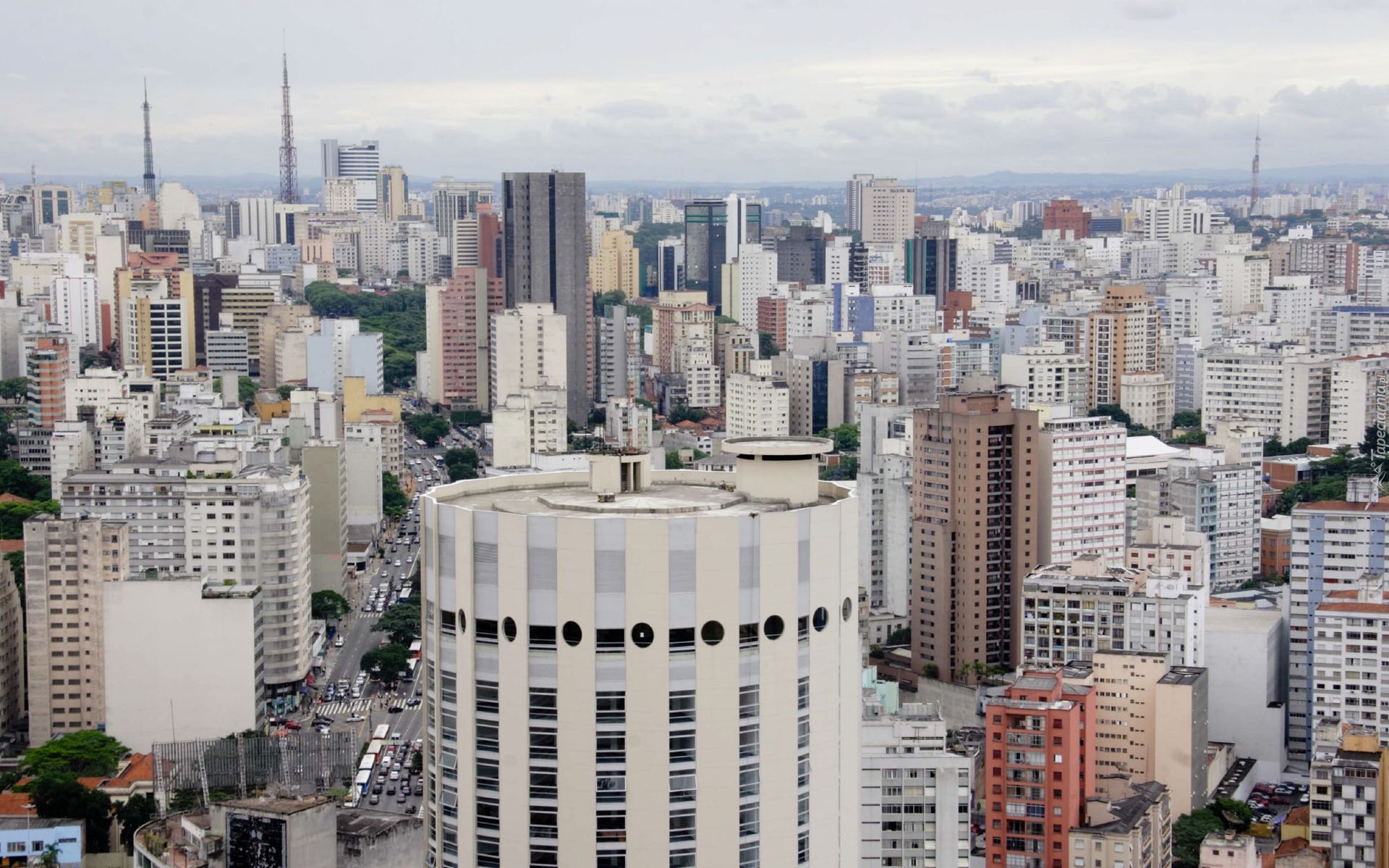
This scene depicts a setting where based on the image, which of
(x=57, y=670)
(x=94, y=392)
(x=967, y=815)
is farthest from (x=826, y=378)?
(x=967, y=815)

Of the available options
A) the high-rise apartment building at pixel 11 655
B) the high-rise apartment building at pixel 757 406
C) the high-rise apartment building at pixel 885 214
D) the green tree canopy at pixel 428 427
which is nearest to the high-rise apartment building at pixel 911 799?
the high-rise apartment building at pixel 11 655

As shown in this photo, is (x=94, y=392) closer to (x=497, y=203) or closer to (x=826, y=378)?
(x=826, y=378)

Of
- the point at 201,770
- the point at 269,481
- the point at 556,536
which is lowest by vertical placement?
the point at 201,770

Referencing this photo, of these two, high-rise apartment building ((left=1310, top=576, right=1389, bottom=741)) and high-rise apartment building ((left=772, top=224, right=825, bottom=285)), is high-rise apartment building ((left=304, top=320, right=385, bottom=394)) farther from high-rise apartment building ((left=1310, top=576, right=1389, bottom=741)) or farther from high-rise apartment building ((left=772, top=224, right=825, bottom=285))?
high-rise apartment building ((left=1310, top=576, right=1389, bottom=741))

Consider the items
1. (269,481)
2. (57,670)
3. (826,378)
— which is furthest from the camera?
(826,378)

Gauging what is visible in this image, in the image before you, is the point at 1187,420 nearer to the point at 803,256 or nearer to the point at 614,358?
the point at 614,358

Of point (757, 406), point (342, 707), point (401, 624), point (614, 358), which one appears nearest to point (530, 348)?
point (757, 406)

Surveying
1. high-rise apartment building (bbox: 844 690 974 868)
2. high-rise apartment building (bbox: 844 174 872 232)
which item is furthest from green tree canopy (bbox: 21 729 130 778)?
high-rise apartment building (bbox: 844 174 872 232)
